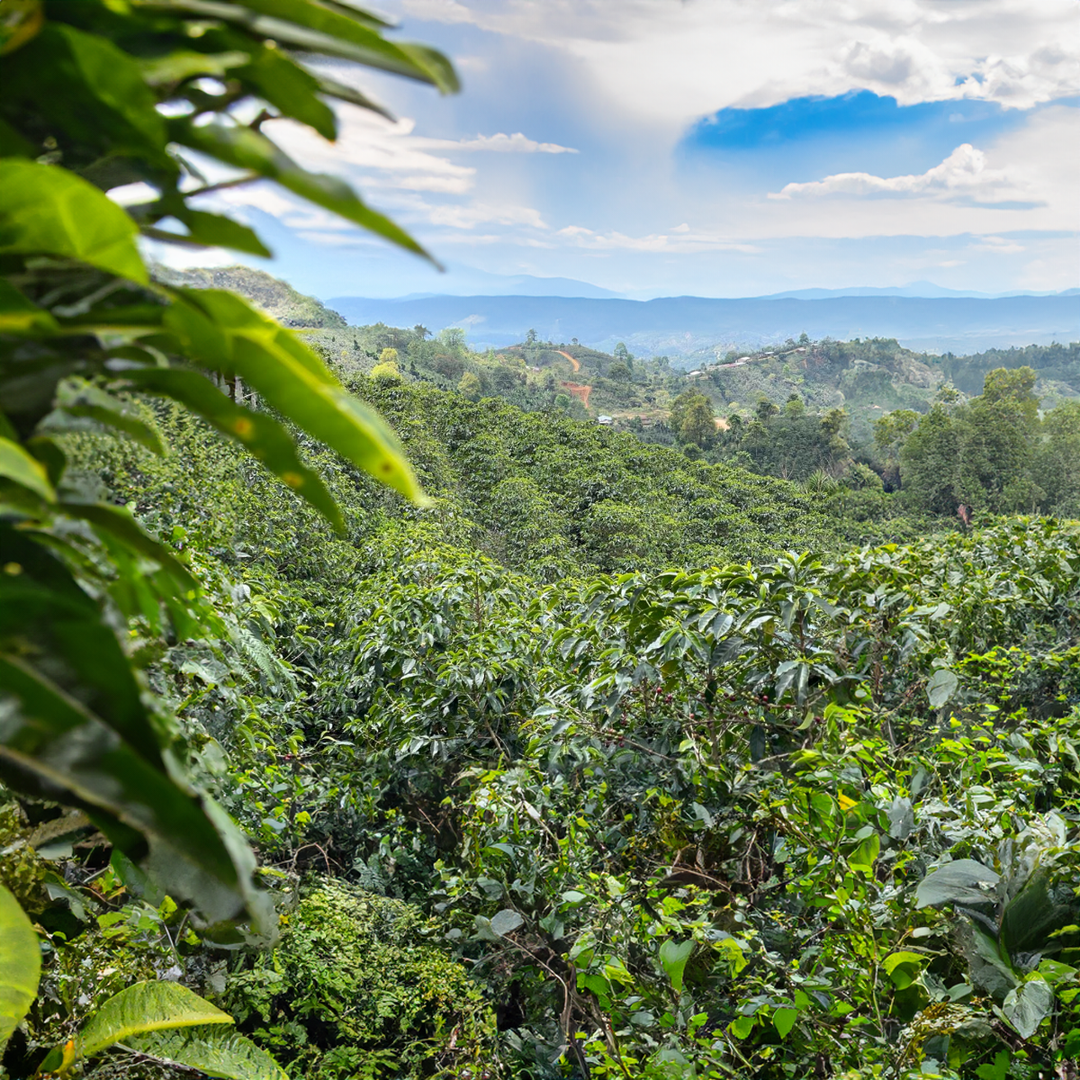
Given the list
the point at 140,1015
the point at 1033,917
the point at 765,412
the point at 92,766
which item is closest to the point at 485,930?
the point at 140,1015

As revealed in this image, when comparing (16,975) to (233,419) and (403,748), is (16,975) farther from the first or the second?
(403,748)

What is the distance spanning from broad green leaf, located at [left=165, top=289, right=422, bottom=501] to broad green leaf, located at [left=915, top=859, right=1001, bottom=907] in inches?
57.6

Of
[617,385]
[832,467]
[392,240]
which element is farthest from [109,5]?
[617,385]

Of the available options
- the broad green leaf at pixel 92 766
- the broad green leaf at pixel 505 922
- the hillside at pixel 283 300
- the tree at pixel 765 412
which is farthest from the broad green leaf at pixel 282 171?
the tree at pixel 765 412

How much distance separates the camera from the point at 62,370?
33 cm


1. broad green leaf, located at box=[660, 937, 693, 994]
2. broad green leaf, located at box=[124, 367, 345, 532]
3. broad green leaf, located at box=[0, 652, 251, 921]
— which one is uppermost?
broad green leaf, located at box=[124, 367, 345, 532]

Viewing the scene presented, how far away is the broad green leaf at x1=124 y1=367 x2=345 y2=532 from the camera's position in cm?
34

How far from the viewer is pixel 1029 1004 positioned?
46.7 inches

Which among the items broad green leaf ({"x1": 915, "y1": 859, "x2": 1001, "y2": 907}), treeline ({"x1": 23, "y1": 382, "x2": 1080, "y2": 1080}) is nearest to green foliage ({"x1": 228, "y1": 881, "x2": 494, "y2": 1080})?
treeline ({"x1": 23, "y1": 382, "x2": 1080, "y2": 1080})

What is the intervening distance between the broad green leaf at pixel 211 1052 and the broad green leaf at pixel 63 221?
1574mm

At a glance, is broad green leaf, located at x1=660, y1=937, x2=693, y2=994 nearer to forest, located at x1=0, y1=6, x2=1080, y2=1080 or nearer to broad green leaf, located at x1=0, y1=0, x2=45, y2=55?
forest, located at x1=0, y1=6, x2=1080, y2=1080

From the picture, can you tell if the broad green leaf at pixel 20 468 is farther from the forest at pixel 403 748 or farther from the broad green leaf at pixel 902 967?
the broad green leaf at pixel 902 967

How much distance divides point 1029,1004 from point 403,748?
2.18m

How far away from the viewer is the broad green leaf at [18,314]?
31cm
